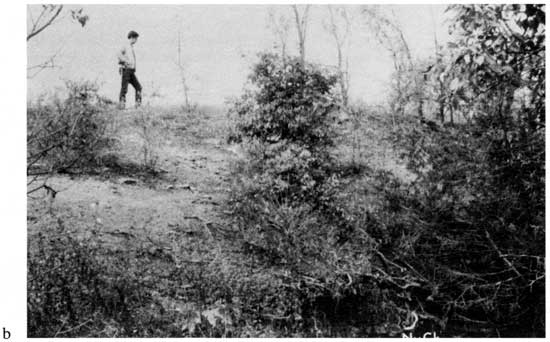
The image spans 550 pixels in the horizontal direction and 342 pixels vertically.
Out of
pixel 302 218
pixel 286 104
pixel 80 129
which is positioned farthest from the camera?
pixel 80 129

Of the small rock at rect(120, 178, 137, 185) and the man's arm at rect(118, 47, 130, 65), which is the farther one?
the man's arm at rect(118, 47, 130, 65)

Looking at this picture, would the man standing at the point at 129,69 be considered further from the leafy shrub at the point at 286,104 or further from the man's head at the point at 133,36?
the leafy shrub at the point at 286,104

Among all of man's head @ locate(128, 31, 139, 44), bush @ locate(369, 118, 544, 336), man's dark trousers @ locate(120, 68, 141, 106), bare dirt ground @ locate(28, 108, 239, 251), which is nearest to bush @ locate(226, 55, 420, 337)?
bush @ locate(369, 118, 544, 336)

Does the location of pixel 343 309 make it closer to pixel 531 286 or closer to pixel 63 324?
pixel 531 286

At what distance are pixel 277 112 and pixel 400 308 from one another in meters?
3.02

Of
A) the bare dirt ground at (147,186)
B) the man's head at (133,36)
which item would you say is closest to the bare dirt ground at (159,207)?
the bare dirt ground at (147,186)

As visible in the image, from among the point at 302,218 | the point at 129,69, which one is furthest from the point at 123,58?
the point at 302,218

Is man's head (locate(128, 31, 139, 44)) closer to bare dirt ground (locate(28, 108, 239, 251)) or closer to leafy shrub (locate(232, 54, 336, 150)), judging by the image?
bare dirt ground (locate(28, 108, 239, 251))

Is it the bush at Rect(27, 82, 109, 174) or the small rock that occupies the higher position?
the bush at Rect(27, 82, 109, 174)

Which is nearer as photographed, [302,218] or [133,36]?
[302,218]

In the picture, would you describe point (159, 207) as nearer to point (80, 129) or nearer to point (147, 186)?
point (147, 186)

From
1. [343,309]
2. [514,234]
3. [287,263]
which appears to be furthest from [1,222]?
[514,234]

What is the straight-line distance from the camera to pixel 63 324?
17.0 feet

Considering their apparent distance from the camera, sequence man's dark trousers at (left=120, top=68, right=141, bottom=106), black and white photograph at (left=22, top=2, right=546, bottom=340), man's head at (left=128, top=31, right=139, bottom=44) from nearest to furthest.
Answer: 1. black and white photograph at (left=22, top=2, right=546, bottom=340)
2. man's head at (left=128, top=31, right=139, bottom=44)
3. man's dark trousers at (left=120, top=68, right=141, bottom=106)
